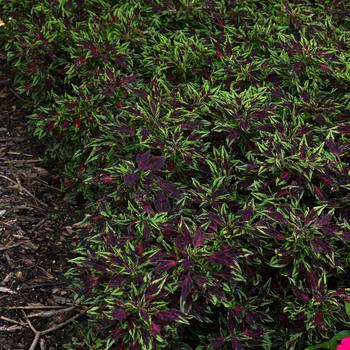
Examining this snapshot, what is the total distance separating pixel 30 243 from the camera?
333 centimetres

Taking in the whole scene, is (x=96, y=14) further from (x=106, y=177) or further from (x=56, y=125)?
(x=106, y=177)

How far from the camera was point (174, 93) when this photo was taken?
10.4 feet

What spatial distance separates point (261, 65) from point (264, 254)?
112 centimetres

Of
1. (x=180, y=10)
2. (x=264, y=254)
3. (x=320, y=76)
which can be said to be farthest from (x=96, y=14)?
(x=264, y=254)

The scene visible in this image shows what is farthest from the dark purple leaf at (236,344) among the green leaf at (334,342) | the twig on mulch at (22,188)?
the twig on mulch at (22,188)

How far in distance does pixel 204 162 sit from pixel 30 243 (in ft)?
3.52

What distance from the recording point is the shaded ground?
2.96 meters

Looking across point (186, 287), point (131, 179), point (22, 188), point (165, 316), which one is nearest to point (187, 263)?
point (186, 287)

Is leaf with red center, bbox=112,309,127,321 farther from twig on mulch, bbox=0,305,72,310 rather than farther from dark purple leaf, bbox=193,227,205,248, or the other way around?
twig on mulch, bbox=0,305,72,310

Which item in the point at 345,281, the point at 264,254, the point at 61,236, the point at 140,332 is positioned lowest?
the point at 61,236

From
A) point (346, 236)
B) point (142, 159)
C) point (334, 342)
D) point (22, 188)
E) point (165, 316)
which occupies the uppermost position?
point (142, 159)

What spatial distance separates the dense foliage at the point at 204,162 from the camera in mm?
2402

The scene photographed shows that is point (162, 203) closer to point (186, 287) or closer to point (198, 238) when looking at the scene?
point (198, 238)

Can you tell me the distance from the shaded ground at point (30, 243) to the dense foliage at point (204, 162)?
0.73 feet
